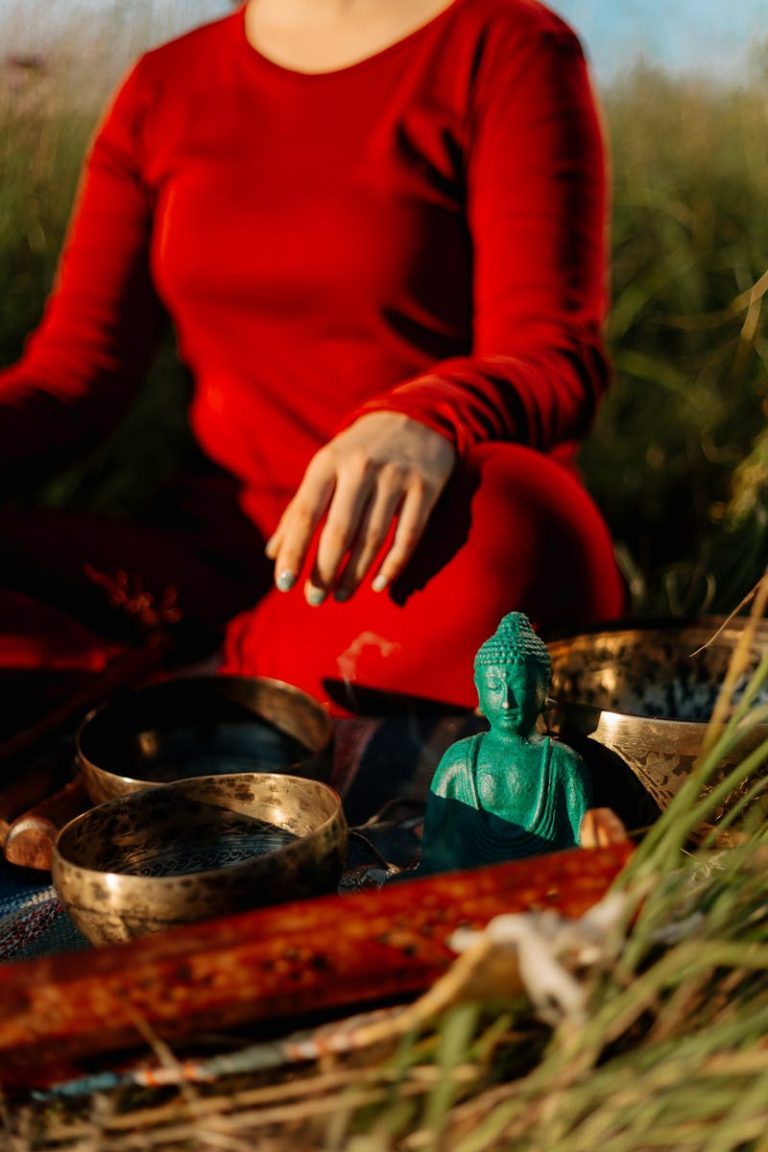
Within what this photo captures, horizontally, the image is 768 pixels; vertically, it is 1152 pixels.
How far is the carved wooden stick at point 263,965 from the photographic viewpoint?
2.62 ft

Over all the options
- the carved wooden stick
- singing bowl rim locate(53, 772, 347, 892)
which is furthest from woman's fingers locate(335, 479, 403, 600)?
the carved wooden stick

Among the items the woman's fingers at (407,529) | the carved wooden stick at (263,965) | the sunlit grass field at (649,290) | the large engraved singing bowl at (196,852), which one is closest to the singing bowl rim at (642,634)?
the woman's fingers at (407,529)

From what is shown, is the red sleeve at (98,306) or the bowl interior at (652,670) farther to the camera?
the red sleeve at (98,306)

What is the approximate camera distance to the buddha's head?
1.05m

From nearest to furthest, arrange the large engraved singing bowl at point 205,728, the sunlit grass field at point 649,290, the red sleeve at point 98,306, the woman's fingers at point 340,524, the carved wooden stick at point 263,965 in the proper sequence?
the carved wooden stick at point 263,965
the woman's fingers at point 340,524
the large engraved singing bowl at point 205,728
the red sleeve at point 98,306
the sunlit grass field at point 649,290

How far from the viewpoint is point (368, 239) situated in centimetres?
172

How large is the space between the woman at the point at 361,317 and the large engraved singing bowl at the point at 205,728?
97 millimetres

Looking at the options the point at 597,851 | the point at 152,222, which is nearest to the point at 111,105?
the point at 152,222

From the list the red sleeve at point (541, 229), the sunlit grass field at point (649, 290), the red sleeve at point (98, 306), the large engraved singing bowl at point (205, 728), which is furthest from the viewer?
the sunlit grass field at point (649, 290)

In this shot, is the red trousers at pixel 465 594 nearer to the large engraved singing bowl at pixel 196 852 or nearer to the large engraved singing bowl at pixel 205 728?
the large engraved singing bowl at pixel 205 728

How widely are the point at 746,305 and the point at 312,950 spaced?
1.98 m

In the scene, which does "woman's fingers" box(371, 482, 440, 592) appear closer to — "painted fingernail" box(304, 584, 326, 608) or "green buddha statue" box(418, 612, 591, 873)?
"painted fingernail" box(304, 584, 326, 608)

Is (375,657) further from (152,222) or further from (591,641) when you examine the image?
(152,222)

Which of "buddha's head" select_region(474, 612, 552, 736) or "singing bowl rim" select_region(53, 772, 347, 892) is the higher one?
"buddha's head" select_region(474, 612, 552, 736)
